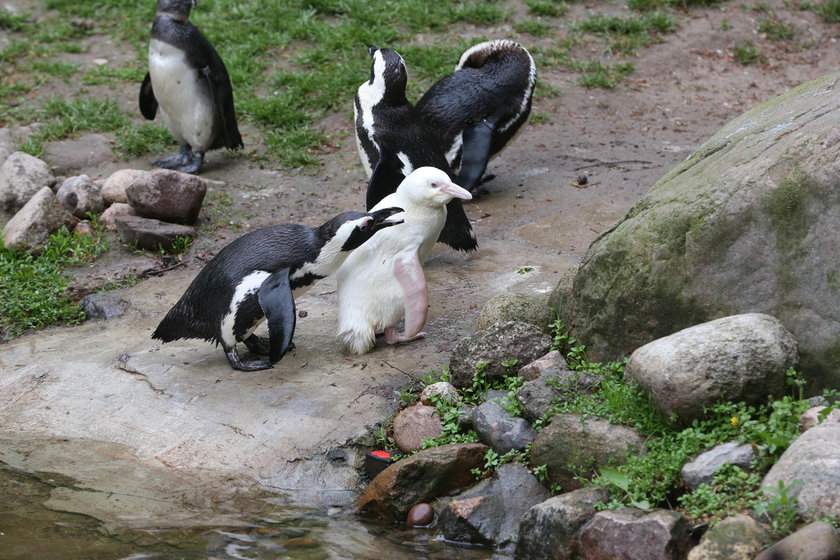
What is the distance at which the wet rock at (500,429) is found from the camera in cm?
371

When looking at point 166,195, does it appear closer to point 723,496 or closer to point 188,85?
point 188,85

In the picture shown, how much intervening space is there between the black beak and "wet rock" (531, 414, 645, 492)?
4.74 ft

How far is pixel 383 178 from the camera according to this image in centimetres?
571

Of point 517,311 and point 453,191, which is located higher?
point 453,191

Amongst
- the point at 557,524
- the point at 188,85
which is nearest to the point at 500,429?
the point at 557,524

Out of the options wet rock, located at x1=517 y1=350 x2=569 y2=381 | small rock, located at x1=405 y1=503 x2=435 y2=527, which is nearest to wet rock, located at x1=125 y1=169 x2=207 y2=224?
wet rock, located at x1=517 y1=350 x2=569 y2=381

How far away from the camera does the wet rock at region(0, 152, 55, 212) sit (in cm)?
682

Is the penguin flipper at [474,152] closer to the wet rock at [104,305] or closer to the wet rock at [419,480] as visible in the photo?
the wet rock at [104,305]

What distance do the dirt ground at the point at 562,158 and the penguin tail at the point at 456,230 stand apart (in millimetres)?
134

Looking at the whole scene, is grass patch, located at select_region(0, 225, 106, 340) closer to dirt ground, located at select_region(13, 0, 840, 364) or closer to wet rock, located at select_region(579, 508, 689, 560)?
dirt ground, located at select_region(13, 0, 840, 364)

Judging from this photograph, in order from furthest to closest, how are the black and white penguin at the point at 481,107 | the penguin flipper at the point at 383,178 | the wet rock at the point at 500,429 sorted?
the black and white penguin at the point at 481,107 → the penguin flipper at the point at 383,178 → the wet rock at the point at 500,429

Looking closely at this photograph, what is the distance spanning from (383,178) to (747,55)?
5307 millimetres

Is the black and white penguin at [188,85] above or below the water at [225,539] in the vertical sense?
above

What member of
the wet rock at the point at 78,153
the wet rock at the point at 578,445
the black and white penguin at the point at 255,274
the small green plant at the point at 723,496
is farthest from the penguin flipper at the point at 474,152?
the small green plant at the point at 723,496
